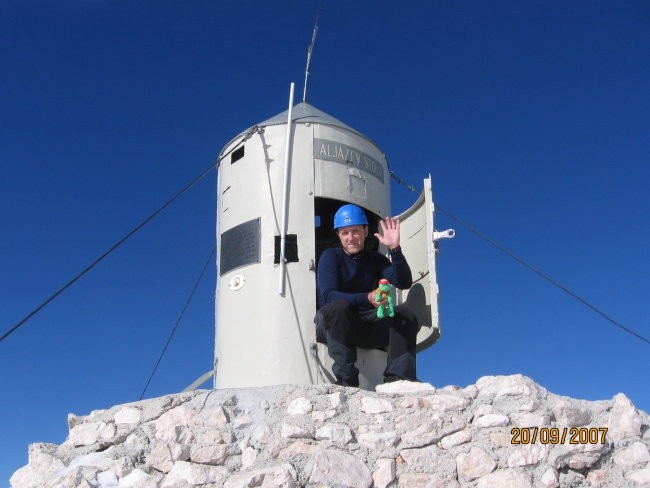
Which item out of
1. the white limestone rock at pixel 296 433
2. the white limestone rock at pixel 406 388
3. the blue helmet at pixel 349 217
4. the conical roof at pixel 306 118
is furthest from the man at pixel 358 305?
the conical roof at pixel 306 118

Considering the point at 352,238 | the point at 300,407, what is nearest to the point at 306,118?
the point at 352,238

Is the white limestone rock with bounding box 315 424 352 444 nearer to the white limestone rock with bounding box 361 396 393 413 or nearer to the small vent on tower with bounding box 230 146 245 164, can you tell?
the white limestone rock with bounding box 361 396 393 413

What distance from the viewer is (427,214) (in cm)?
719

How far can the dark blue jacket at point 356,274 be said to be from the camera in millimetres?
6523

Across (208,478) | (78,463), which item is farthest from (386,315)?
(78,463)

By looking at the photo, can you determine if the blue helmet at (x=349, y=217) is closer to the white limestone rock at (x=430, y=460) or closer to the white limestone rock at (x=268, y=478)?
the white limestone rock at (x=430, y=460)

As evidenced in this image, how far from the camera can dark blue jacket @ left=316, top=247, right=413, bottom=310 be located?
6.52m

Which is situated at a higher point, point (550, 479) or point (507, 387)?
point (507, 387)

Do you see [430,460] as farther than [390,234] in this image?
No

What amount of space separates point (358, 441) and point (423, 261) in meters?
2.85

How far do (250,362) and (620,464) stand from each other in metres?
3.37

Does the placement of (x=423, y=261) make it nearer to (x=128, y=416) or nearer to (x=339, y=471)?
(x=339, y=471)
